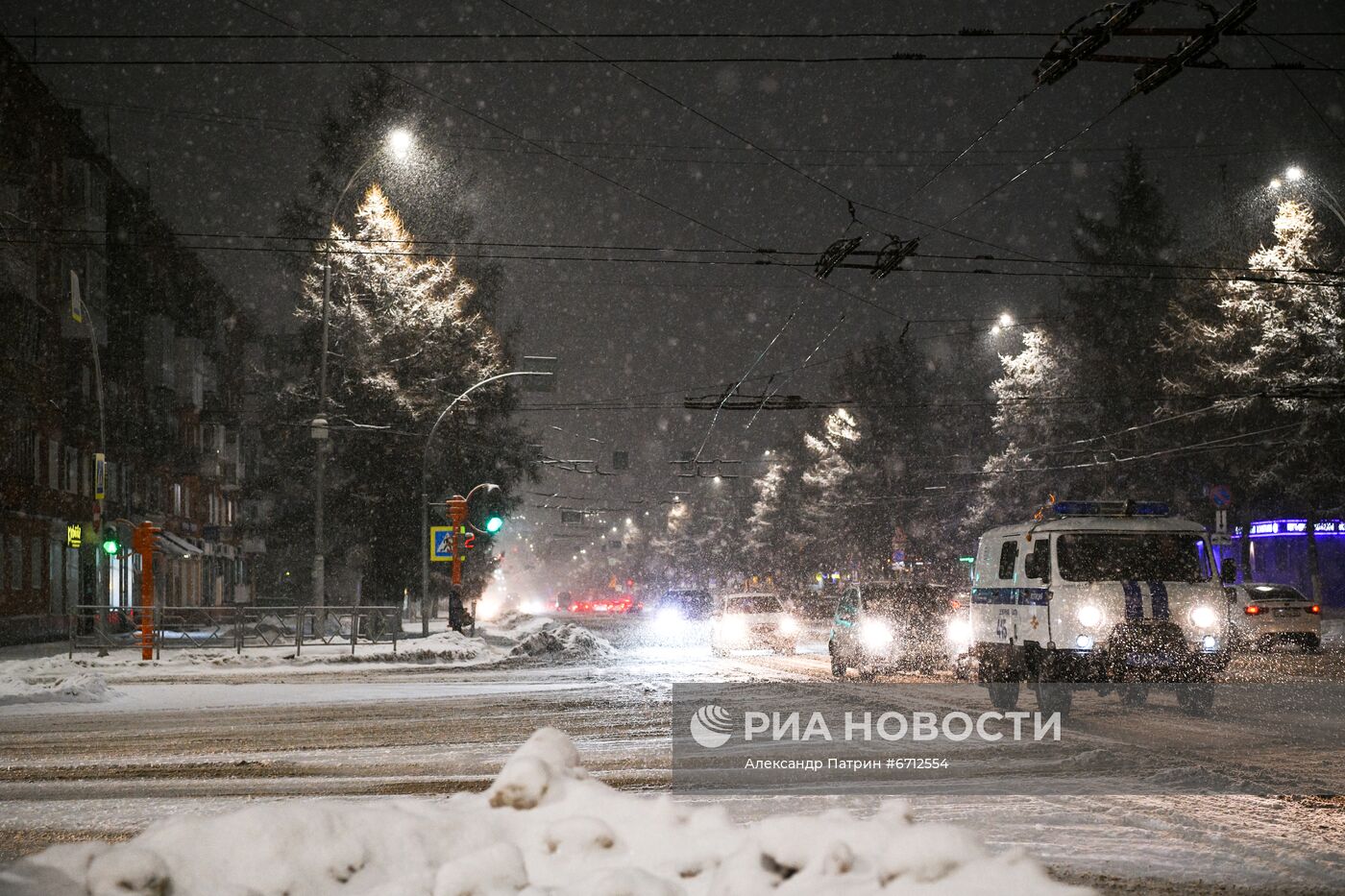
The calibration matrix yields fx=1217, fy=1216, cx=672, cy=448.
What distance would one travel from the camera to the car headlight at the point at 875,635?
70.7 ft

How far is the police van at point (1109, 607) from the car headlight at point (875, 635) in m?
5.98

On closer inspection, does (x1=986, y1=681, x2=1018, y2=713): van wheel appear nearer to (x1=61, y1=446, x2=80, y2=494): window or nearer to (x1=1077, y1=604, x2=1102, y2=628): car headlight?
(x1=1077, y1=604, x2=1102, y2=628): car headlight

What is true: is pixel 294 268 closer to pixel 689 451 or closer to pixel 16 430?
pixel 16 430

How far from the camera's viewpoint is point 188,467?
5681 centimetres

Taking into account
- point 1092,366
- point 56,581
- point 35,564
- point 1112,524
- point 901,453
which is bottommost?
point 56,581

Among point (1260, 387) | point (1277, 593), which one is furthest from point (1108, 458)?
point (1277, 593)

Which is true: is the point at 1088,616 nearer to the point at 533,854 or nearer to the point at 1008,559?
the point at 1008,559

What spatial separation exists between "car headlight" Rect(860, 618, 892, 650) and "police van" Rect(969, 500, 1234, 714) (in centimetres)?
598

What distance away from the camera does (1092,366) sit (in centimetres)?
4934

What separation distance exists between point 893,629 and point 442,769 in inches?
500

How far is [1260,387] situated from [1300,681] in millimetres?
20349

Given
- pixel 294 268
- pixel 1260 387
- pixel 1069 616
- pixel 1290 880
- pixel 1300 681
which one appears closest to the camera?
pixel 1290 880

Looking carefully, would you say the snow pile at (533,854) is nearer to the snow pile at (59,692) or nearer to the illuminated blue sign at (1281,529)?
the snow pile at (59,692)

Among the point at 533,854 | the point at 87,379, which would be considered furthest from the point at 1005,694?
the point at 87,379
